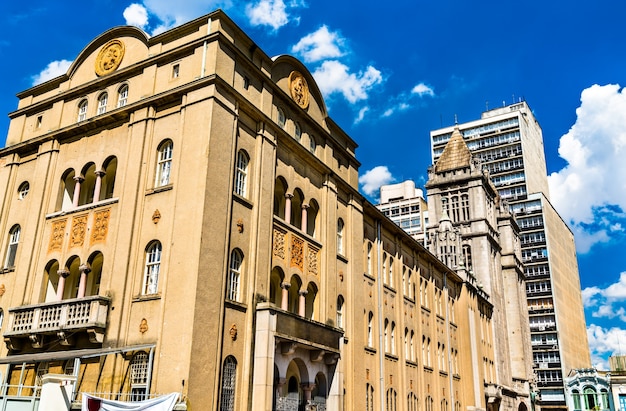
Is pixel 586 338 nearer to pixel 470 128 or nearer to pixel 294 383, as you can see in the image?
pixel 470 128

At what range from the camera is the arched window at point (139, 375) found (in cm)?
2112

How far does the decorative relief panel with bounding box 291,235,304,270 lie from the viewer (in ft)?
92.5

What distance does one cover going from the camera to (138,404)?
1947cm

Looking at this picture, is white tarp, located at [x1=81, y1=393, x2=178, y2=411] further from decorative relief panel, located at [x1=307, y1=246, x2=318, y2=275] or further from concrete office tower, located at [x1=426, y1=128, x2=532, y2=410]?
concrete office tower, located at [x1=426, y1=128, x2=532, y2=410]

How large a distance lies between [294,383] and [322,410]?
183 cm

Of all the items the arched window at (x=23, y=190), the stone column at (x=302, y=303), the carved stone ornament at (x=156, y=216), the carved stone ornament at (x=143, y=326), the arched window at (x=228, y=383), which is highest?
the arched window at (x=23, y=190)

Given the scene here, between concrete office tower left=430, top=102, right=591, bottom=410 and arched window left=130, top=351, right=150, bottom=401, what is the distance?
86741 millimetres

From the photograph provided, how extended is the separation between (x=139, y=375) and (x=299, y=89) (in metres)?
16.4

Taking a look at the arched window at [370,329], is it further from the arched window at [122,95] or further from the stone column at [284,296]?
the arched window at [122,95]

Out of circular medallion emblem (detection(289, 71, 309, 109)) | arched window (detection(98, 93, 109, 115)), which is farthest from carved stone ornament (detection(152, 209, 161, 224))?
circular medallion emblem (detection(289, 71, 309, 109))

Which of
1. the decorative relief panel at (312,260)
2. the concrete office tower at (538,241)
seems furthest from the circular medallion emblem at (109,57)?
the concrete office tower at (538,241)

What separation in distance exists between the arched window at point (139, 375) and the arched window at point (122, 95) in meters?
11.5

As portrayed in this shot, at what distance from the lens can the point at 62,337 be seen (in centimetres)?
2328

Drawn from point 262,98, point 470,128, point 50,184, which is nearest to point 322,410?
point 262,98
